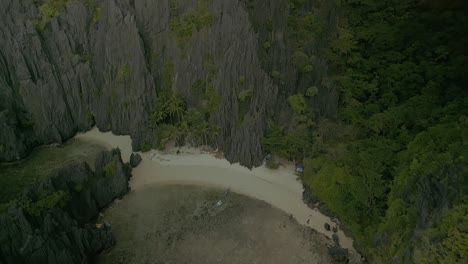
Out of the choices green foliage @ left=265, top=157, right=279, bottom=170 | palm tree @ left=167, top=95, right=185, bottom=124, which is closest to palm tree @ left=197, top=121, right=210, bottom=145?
palm tree @ left=167, top=95, right=185, bottom=124

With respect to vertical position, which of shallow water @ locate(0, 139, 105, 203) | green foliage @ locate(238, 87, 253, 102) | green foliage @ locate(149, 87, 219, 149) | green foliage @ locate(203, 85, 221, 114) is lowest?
shallow water @ locate(0, 139, 105, 203)

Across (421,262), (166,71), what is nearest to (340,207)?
(421,262)

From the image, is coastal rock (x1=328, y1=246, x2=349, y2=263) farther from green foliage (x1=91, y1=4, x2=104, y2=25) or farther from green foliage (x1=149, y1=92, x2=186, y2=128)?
green foliage (x1=91, y1=4, x2=104, y2=25)

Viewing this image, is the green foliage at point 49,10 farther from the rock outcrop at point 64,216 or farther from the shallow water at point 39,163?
the rock outcrop at point 64,216

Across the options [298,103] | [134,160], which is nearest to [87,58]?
[134,160]

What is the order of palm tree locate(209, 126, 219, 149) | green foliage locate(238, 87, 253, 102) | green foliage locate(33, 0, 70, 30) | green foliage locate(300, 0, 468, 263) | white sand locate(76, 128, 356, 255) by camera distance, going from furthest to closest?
green foliage locate(33, 0, 70, 30) → palm tree locate(209, 126, 219, 149) → green foliage locate(238, 87, 253, 102) → white sand locate(76, 128, 356, 255) → green foliage locate(300, 0, 468, 263)

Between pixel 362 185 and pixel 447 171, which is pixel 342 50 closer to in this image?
pixel 362 185
